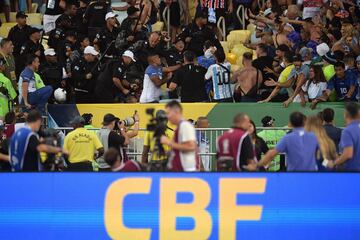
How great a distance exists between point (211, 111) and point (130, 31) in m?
3.37

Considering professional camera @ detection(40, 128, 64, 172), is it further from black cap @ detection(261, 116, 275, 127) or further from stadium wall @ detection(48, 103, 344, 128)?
stadium wall @ detection(48, 103, 344, 128)

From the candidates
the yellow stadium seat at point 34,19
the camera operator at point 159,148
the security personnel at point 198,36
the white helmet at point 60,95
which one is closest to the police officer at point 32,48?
the white helmet at point 60,95

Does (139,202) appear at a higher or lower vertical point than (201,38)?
lower

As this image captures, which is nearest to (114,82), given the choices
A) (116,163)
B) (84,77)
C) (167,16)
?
(84,77)

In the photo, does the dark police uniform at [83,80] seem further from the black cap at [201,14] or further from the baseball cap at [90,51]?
the black cap at [201,14]

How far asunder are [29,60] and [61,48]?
303 centimetres

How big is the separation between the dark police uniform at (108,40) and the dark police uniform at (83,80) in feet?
3.58

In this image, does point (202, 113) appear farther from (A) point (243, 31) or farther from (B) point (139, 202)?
(B) point (139, 202)

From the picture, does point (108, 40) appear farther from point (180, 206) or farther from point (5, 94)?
point (180, 206)

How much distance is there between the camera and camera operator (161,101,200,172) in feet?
57.7

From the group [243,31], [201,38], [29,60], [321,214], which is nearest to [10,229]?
[321,214]

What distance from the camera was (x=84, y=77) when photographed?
2569cm

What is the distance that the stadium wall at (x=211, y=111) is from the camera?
2400 cm

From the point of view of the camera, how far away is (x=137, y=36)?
88.1ft
